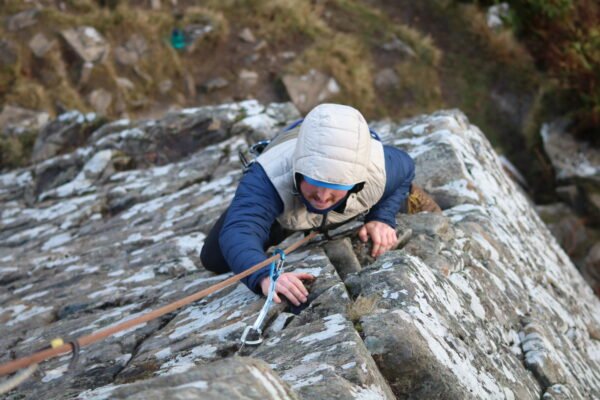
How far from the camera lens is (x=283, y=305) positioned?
356 centimetres

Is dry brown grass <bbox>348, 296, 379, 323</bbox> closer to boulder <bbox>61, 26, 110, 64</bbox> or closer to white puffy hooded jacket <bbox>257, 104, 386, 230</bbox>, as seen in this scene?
white puffy hooded jacket <bbox>257, 104, 386, 230</bbox>

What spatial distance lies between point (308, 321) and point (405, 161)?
1.58 metres

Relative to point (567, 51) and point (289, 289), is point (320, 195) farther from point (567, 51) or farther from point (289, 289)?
point (567, 51)

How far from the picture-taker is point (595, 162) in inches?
472

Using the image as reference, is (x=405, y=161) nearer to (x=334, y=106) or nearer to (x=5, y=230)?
(x=334, y=106)

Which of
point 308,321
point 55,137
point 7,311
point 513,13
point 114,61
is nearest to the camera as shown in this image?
point 308,321

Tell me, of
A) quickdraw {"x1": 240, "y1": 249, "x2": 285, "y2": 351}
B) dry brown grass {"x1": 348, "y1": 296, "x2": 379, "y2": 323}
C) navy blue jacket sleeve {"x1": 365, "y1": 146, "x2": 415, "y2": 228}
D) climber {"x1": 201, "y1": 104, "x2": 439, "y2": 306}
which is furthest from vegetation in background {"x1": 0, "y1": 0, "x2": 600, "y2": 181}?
dry brown grass {"x1": 348, "y1": 296, "x2": 379, "y2": 323}

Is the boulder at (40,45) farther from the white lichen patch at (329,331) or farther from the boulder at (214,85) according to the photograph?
the white lichen patch at (329,331)

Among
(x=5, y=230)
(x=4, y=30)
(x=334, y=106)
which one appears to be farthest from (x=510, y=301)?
(x=4, y=30)

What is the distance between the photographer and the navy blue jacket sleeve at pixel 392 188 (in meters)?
4.20

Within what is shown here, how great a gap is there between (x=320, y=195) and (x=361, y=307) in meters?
0.71

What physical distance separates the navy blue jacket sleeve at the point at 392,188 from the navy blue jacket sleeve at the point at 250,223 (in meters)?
0.77

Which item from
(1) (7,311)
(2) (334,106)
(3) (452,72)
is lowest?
(1) (7,311)

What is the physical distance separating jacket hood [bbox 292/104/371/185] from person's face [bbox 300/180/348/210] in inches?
5.1
